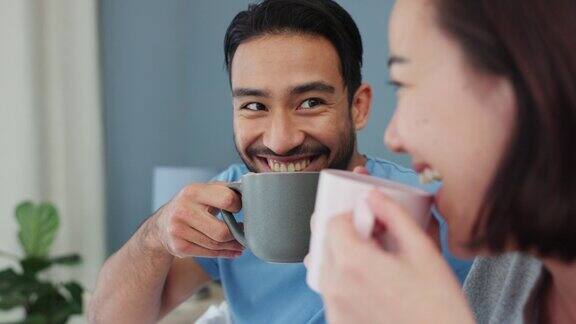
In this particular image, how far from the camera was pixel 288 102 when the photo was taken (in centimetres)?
99

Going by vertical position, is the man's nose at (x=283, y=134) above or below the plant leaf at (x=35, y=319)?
above

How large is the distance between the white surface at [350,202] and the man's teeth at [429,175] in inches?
1.7

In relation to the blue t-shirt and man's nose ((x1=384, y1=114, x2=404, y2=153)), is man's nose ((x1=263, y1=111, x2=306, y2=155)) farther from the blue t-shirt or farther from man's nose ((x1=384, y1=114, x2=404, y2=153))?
man's nose ((x1=384, y1=114, x2=404, y2=153))

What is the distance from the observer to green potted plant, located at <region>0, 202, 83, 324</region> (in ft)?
7.86

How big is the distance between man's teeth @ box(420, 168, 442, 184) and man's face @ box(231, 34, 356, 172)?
42cm

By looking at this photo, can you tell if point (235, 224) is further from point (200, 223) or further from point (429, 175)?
point (429, 175)

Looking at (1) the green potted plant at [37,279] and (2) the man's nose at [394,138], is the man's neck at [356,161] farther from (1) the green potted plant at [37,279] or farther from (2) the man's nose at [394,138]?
(1) the green potted plant at [37,279]

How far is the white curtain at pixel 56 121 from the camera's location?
2555mm

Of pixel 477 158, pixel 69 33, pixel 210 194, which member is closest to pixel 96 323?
pixel 210 194

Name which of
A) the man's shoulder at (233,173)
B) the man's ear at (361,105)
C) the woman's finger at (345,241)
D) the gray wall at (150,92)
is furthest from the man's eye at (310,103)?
the gray wall at (150,92)

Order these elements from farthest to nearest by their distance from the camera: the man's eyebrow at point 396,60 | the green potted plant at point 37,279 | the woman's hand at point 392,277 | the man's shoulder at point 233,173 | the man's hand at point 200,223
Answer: the green potted plant at point 37,279 < the man's shoulder at point 233,173 < the man's hand at point 200,223 < the man's eyebrow at point 396,60 < the woman's hand at point 392,277

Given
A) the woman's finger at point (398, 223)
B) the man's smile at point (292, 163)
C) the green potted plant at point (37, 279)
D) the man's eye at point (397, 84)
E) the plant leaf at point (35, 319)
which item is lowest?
the plant leaf at point (35, 319)

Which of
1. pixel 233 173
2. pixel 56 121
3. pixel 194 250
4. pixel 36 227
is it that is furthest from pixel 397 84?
pixel 56 121

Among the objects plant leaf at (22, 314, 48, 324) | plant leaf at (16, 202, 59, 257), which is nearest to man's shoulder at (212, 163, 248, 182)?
plant leaf at (16, 202, 59, 257)
